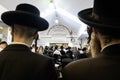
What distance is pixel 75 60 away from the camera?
4.46 feet

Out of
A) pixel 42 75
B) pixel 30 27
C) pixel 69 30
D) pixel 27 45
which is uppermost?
pixel 69 30

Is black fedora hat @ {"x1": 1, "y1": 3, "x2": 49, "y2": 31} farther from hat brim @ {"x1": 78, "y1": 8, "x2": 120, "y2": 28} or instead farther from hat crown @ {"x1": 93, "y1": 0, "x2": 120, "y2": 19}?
hat crown @ {"x1": 93, "y1": 0, "x2": 120, "y2": 19}

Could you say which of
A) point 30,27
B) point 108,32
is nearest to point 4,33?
point 30,27

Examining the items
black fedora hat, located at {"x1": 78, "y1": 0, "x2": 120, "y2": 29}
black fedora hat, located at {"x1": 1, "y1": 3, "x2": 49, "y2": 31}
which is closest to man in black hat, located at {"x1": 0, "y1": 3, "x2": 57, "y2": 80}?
black fedora hat, located at {"x1": 1, "y1": 3, "x2": 49, "y2": 31}

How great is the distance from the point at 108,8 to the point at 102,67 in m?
0.28

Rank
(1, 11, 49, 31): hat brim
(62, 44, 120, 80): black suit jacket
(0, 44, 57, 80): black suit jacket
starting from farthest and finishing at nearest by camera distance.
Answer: (1, 11, 49, 31): hat brim, (0, 44, 57, 80): black suit jacket, (62, 44, 120, 80): black suit jacket

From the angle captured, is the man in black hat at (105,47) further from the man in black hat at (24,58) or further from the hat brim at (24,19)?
the hat brim at (24,19)

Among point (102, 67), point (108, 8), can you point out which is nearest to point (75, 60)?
point (102, 67)

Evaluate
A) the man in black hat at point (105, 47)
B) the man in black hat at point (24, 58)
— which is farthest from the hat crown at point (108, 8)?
the man in black hat at point (24, 58)

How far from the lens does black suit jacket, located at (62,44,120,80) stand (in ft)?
3.37

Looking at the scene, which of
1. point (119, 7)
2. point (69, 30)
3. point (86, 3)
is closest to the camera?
point (119, 7)

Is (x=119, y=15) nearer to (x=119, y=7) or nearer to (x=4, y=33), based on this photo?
(x=119, y=7)

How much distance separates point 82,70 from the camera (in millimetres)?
1087

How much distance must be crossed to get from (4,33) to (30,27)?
922 cm
